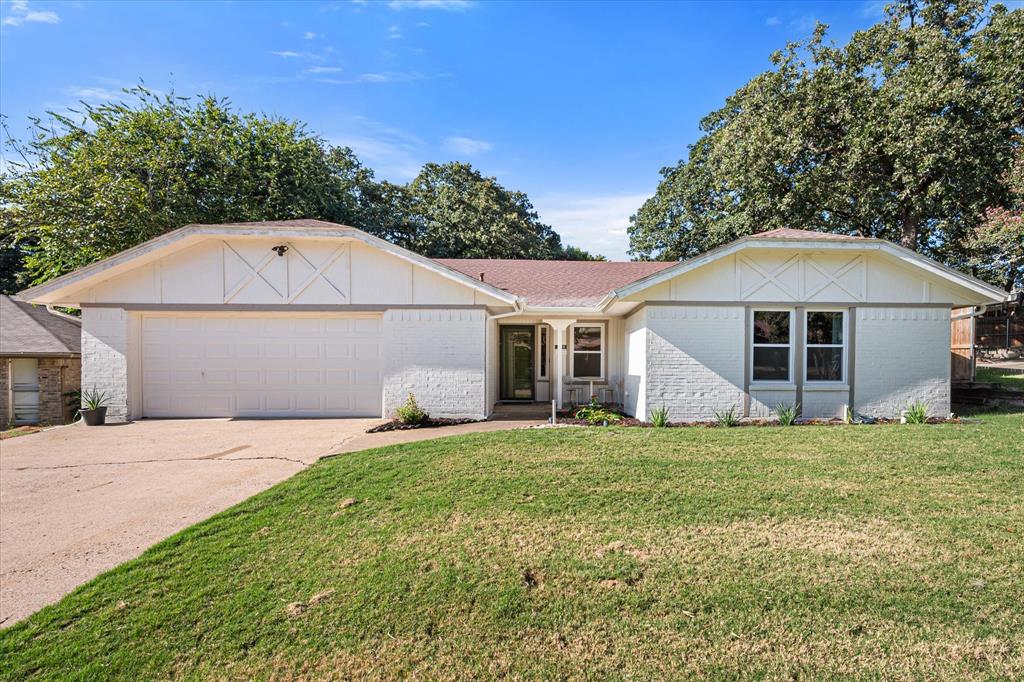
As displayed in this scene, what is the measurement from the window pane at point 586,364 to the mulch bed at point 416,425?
4123 millimetres

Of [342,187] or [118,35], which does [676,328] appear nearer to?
[118,35]

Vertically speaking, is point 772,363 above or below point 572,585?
above

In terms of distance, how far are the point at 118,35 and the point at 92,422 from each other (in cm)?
848

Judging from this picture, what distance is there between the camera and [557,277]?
616 inches

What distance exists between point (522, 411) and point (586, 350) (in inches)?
114

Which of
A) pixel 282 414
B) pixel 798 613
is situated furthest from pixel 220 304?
pixel 798 613

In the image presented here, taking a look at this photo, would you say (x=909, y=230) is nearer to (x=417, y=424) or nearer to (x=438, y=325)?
→ (x=438, y=325)

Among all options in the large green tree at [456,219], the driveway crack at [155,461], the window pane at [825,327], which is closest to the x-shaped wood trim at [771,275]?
the window pane at [825,327]

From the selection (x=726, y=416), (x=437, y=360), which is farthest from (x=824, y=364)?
(x=437, y=360)

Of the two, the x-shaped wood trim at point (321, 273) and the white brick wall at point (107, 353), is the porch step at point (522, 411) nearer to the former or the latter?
the x-shaped wood trim at point (321, 273)

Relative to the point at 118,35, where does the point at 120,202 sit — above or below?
below

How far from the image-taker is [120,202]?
56.2ft

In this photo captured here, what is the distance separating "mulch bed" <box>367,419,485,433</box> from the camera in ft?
33.3

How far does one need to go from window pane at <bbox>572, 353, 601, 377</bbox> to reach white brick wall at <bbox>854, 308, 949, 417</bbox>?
6.09 metres
